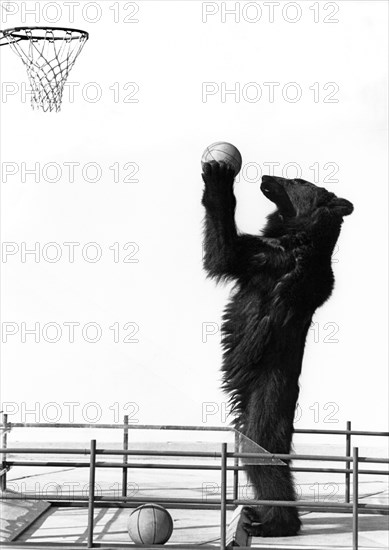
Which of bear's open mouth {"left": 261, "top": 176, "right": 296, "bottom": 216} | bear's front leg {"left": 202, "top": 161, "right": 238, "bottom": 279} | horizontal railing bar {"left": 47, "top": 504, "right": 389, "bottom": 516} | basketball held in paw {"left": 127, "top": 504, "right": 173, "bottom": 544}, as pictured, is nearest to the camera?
basketball held in paw {"left": 127, "top": 504, "right": 173, "bottom": 544}

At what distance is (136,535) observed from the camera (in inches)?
343

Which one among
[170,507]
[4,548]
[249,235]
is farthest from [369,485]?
[4,548]

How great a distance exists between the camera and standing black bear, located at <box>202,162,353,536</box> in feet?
30.2

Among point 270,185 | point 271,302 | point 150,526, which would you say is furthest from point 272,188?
point 150,526

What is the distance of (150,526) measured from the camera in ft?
28.6

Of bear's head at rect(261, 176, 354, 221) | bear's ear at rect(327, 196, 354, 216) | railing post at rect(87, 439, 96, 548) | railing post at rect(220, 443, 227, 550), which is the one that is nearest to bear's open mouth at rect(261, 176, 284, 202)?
bear's head at rect(261, 176, 354, 221)

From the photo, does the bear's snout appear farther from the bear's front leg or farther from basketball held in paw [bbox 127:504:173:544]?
basketball held in paw [bbox 127:504:173:544]

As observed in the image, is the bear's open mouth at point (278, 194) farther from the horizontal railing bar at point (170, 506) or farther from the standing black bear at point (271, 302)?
the horizontal railing bar at point (170, 506)

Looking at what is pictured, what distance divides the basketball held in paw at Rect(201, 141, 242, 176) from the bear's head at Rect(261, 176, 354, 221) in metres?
0.52

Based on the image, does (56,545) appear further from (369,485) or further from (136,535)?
(369,485)

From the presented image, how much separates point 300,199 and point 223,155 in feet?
2.54

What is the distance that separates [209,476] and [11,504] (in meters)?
3.52

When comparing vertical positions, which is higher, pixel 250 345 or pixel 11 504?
pixel 250 345

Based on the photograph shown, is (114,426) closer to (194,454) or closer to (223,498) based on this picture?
(194,454)
